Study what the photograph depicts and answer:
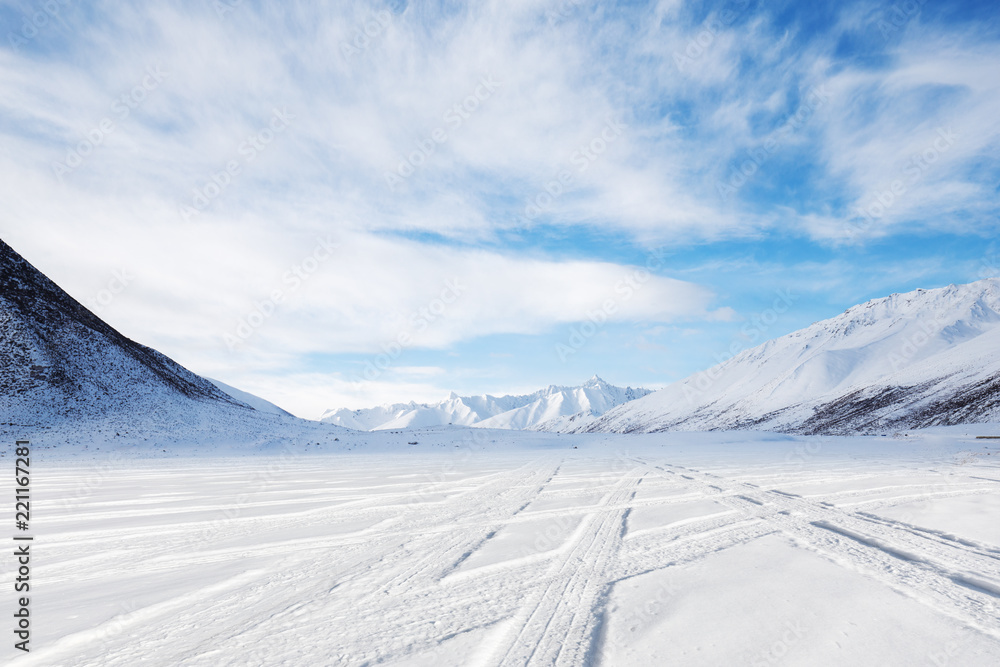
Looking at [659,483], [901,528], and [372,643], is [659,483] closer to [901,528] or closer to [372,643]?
[901,528]

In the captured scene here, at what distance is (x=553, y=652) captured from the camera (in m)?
2.75

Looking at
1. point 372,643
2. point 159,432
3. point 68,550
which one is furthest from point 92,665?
point 159,432

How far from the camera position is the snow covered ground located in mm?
2812

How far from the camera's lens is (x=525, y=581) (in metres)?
3.90

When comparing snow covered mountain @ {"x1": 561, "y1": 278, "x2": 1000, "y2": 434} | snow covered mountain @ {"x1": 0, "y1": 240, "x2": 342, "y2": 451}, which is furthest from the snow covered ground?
snow covered mountain @ {"x1": 561, "y1": 278, "x2": 1000, "y2": 434}

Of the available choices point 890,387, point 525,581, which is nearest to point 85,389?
point 525,581

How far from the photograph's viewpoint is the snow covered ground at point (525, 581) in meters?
2.81

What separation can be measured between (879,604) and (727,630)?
54.4 inches

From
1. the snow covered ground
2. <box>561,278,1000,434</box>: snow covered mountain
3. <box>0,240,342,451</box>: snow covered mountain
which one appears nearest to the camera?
the snow covered ground

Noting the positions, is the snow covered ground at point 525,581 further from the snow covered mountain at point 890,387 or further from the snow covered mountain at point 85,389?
the snow covered mountain at point 890,387

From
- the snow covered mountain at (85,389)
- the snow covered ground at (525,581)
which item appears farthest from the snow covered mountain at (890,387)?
the snow covered mountain at (85,389)

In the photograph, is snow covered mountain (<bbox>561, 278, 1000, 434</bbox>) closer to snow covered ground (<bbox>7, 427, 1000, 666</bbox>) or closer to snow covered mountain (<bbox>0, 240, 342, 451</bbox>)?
snow covered ground (<bbox>7, 427, 1000, 666</bbox>)

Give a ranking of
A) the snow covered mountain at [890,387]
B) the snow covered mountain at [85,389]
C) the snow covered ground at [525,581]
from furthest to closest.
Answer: the snow covered mountain at [890,387], the snow covered mountain at [85,389], the snow covered ground at [525,581]

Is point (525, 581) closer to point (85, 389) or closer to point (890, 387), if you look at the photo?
point (85, 389)
